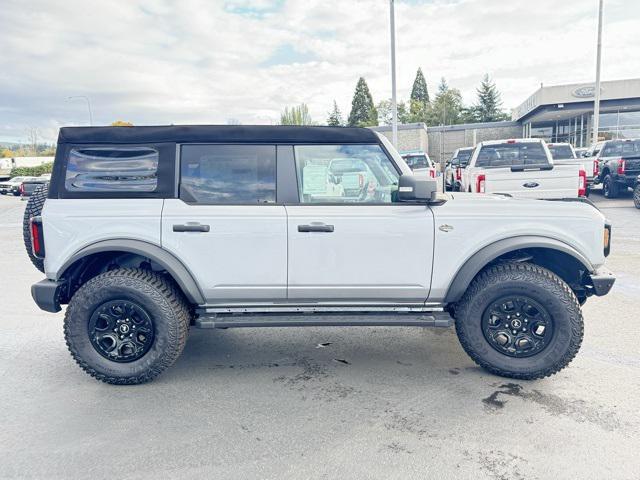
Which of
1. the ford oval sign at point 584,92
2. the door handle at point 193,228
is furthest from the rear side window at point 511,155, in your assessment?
the ford oval sign at point 584,92

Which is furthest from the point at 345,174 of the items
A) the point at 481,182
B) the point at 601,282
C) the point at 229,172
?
the point at 481,182

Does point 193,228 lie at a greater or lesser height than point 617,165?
lesser

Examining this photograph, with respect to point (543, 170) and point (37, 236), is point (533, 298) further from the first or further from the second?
point (543, 170)

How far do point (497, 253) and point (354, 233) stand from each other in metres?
1.07

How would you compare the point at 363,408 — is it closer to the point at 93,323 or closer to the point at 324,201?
the point at 324,201

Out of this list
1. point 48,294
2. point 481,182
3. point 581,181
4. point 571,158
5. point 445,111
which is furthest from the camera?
point 445,111

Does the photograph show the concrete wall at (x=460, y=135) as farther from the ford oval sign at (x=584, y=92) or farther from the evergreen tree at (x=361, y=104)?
the evergreen tree at (x=361, y=104)

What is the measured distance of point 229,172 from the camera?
3.69 metres

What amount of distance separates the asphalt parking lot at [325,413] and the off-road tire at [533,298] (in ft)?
0.47

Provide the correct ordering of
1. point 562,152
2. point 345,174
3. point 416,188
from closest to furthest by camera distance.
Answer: point 416,188
point 345,174
point 562,152

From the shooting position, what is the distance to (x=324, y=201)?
3.65m

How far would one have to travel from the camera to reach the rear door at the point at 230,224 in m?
3.54

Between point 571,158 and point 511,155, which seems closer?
point 511,155

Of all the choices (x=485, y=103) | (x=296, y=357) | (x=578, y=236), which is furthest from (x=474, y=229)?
(x=485, y=103)
